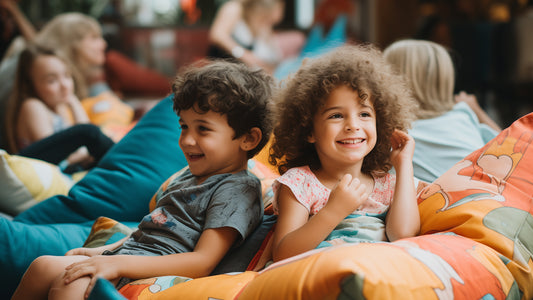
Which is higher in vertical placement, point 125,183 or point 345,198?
point 345,198

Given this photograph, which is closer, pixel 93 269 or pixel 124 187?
pixel 93 269

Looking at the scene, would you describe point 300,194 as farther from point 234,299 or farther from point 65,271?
point 65,271

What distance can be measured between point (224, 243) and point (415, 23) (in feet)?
15.1

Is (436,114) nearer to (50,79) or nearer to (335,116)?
(335,116)

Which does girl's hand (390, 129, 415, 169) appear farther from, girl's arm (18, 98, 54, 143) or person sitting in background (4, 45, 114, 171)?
girl's arm (18, 98, 54, 143)

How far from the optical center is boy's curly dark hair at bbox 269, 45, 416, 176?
98 centimetres

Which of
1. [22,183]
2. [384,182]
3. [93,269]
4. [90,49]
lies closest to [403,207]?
[384,182]

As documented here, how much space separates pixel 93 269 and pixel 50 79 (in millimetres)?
1705

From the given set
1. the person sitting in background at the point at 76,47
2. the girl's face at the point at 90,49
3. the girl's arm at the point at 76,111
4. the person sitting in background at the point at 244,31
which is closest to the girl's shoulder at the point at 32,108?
the girl's arm at the point at 76,111

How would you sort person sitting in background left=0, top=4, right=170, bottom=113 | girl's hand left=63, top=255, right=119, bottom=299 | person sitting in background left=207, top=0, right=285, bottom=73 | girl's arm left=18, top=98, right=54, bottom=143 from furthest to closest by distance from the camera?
1. person sitting in background left=207, top=0, right=285, bottom=73
2. person sitting in background left=0, top=4, right=170, bottom=113
3. girl's arm left=18, top=98, right=54, bottom=143
4. girl's hand left=63, top=255, right=119, bottom=299

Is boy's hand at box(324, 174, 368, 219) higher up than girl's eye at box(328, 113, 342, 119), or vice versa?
girl's eye at box(328, 113, 342, 119)

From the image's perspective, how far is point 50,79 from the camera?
7.77 feet

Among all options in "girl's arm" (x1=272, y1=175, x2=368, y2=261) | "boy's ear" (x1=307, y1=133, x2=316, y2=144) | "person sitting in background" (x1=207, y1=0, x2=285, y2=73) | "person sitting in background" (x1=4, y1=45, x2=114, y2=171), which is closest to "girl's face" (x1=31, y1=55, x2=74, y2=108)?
"person sitting in background" (x1=4, y1=45, x2=114, y2=171)

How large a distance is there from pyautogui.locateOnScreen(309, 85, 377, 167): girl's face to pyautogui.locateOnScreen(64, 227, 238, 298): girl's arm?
0.25m
